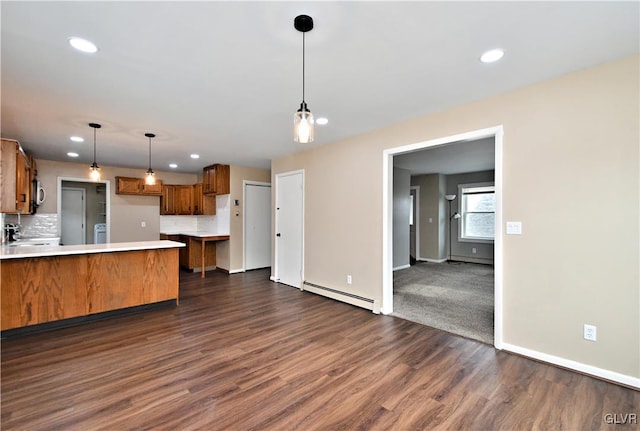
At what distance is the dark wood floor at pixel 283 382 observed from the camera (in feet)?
6.07

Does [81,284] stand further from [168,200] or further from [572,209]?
[572,209]

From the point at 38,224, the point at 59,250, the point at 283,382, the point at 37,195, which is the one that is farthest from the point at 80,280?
the point at 38,224

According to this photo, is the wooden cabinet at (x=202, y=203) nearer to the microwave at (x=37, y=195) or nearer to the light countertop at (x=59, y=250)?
the microwave at (x=37, y=195)

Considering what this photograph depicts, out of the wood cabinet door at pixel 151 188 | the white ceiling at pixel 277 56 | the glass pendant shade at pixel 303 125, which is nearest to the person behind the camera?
the white ceiling at pixel 277 56

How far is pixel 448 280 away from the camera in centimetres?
574

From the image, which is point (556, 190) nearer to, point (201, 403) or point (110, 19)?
point (201, 403)

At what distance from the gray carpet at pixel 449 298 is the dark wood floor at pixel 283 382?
344 millimetres

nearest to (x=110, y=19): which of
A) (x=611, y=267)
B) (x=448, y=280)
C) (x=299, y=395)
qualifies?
(x=299, y=395)

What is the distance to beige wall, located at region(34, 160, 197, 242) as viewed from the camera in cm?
596

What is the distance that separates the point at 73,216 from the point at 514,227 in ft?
31.3

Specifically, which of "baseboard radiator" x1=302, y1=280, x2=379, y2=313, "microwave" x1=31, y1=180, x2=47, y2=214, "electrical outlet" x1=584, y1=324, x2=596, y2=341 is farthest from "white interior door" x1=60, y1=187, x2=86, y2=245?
"electrical outlet" x1=584, y1=324, x2=596, y2=341

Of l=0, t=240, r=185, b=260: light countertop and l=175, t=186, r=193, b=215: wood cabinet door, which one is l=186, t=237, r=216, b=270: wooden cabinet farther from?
l=0, t=240, r=185, b=260: light countertop

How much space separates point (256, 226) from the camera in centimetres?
683

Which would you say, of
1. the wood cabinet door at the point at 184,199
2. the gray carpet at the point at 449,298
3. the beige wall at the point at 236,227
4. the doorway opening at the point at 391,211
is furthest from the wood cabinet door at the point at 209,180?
the gray carpet at the point at 449,298
